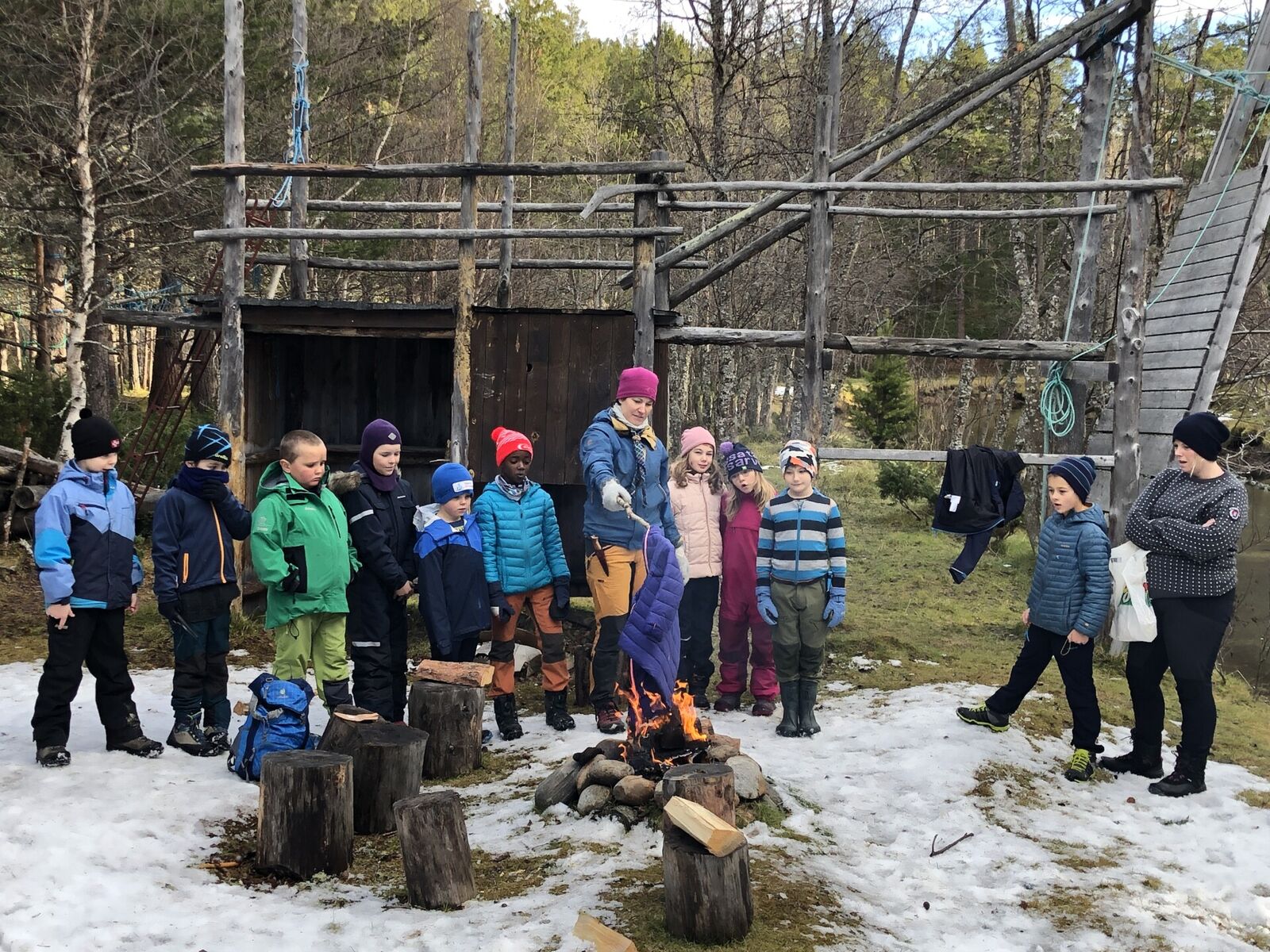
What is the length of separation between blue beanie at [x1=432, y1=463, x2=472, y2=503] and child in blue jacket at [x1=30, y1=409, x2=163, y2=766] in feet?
5.40

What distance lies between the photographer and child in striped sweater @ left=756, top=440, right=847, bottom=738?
5.96 m

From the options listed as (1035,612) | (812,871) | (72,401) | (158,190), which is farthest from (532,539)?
(158,190)

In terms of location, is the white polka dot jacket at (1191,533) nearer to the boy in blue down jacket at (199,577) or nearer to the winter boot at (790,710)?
the winter boot at (790,710)

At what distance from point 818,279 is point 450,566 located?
376 centimetres

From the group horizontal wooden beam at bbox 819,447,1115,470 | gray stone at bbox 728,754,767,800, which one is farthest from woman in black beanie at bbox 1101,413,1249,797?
gray stone at bbox 728,754,767,800

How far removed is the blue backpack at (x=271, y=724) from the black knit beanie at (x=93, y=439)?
4.72ft

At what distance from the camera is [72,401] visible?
1129 cm

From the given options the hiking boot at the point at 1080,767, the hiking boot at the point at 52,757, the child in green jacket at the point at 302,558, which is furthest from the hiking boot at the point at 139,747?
the hiking boot at the point at 1080,767

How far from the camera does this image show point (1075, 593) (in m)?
5.67

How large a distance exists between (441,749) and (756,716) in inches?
84.3

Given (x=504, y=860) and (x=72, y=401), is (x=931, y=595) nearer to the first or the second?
(x=504, y=860)

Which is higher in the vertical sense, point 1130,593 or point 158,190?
point 158,190

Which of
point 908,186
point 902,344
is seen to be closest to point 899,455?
point 902,344

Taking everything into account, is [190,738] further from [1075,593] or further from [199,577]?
[1075,593]
